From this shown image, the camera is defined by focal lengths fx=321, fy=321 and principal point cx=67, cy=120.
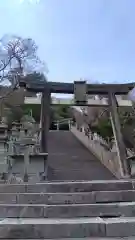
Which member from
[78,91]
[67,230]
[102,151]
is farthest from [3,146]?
[102,151]

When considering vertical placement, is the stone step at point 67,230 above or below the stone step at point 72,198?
below

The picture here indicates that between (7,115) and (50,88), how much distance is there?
16.0 m

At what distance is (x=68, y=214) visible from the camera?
477 centimetres

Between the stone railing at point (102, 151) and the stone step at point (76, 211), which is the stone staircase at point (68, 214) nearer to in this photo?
the stone step at point (76, 211)

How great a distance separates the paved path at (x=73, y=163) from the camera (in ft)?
49.3

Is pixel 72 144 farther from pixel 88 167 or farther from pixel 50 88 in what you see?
pixel 50 88

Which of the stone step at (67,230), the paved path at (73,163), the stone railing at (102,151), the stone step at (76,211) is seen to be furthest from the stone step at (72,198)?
the stone railing at (102,151)

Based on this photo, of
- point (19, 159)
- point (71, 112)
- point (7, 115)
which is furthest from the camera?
point (71, 112)

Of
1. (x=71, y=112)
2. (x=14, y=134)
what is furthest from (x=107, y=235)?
(x=71, y=112)

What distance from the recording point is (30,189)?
693cm

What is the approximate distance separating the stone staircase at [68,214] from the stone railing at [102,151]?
7417mm

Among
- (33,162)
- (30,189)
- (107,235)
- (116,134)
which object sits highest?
(116,134)

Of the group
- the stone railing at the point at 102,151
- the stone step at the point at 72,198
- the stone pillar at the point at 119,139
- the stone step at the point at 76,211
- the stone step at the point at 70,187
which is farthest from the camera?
the stone railing at the point at 102,151

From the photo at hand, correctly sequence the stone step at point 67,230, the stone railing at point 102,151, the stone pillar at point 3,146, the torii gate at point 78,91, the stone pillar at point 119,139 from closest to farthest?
the stone step at point 67,230 → the stone pillar at point 3,146 → the stone pillar at point 119,139 → the torii gate at point 78,91 → the stone railing at point 102,151
